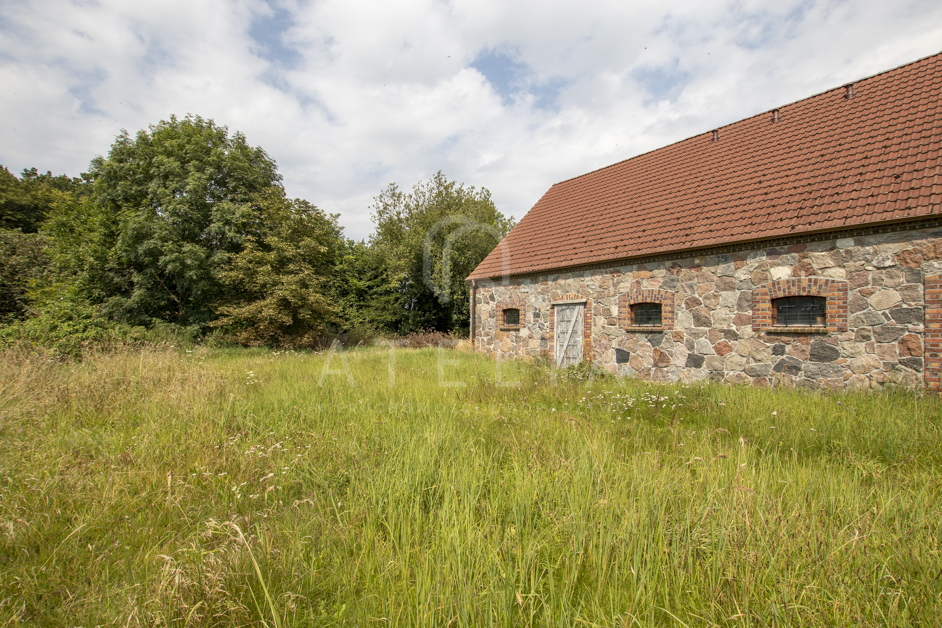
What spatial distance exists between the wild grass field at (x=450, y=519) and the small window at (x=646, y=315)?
16.0ft

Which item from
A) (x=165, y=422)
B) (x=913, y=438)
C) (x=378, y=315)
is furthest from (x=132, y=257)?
(x=913, y=438)

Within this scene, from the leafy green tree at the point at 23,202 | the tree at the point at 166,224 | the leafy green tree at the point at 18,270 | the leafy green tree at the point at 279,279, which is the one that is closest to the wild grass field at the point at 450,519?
the leafy green tree at the point at 279,279

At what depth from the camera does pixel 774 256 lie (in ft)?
26.0

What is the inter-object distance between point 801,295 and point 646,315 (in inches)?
121

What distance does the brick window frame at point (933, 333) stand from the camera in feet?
20.8

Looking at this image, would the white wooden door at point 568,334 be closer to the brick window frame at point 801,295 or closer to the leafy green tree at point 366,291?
the brick window frame at point 801,295

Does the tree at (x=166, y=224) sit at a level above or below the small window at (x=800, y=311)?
above

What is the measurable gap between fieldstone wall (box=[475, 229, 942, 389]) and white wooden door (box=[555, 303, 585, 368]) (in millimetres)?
379

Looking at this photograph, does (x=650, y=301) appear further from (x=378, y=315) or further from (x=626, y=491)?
(x=378, y=315)

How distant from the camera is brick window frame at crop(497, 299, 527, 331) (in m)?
13.1

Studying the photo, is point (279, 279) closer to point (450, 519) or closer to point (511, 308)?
point (511, 308)

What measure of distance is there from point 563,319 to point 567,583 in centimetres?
1011

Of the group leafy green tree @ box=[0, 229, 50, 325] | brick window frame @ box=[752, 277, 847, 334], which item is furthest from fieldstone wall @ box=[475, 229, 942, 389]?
leafy green tree @ box=[0, 229, 50, 325]

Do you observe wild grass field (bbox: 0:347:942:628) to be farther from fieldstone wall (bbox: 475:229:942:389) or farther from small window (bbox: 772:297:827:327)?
small window (bbox: 772:297:827:327)
